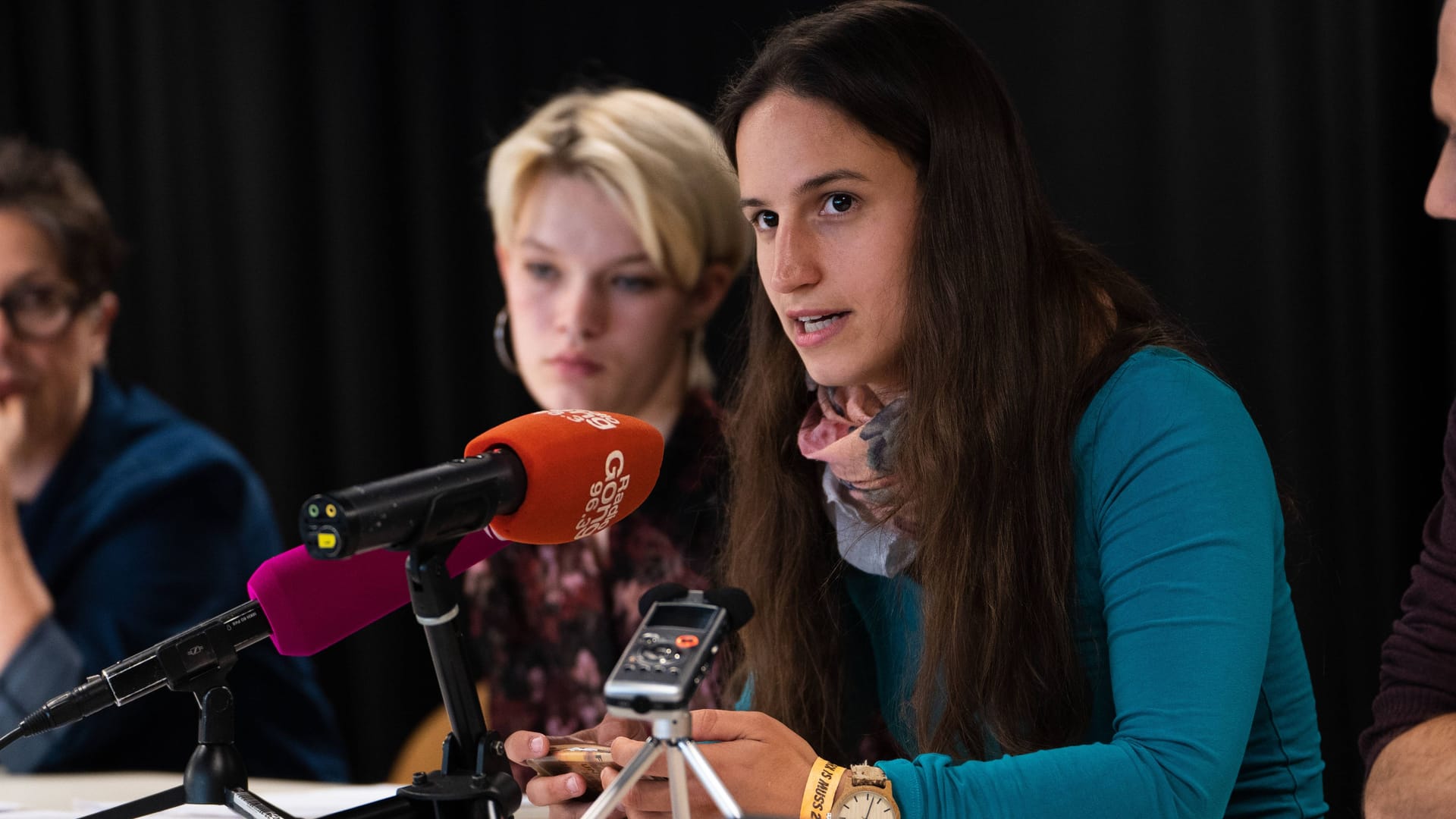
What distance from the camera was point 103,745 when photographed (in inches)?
110

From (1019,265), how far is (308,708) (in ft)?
7.10

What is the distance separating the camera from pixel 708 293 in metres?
2.62

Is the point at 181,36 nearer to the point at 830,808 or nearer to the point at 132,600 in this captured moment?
the point at 132,600

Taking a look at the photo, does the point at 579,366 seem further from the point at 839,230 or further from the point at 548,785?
the point at 548,785

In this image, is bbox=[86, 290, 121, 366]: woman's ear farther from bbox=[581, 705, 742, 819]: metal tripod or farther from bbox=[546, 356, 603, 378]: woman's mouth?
bbox=[581, 705, 742, 819]: metal tripod

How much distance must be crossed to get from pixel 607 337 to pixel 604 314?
0.05m

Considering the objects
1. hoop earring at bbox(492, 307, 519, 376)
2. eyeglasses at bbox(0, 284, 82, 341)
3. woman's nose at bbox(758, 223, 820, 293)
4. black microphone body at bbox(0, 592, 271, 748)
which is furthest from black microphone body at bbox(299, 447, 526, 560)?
eyeglasses at bbox(0, 284, 82, 341)

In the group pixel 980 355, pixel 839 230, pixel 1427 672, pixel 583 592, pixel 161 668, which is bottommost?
pixel 583 592

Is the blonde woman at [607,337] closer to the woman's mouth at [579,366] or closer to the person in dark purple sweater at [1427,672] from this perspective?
the woman's mouth at [579,366]

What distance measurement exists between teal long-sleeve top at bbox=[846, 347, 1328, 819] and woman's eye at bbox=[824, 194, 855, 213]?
33cm

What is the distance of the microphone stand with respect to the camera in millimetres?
886

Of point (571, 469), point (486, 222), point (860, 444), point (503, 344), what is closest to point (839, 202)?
point (860, 444)

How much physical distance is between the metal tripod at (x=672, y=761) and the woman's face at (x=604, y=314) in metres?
1.74

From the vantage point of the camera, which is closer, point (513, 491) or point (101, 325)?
point (513, 491)
